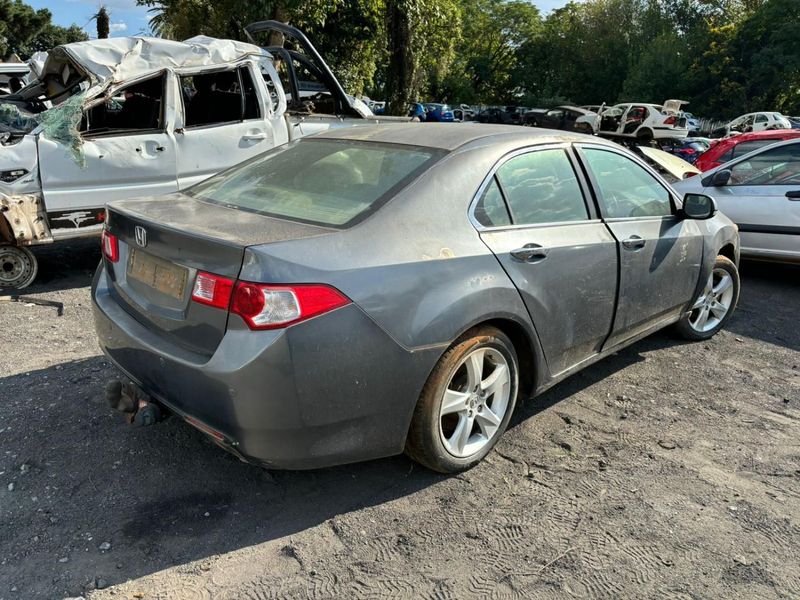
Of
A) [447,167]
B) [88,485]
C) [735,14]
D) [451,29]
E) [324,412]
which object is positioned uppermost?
[735,14]

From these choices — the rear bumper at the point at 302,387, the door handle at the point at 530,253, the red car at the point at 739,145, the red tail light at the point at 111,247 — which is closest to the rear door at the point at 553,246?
the door handle at the point at 530,253

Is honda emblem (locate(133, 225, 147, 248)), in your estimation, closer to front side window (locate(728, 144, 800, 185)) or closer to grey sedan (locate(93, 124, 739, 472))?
grey sedan (locate(93, 124, 739, 472))

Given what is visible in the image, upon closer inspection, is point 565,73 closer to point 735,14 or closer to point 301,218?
point 735,14

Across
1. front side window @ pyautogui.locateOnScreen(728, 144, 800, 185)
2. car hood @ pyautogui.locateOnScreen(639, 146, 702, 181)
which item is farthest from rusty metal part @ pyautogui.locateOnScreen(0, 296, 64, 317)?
car hood @ pyautogui.locateOnScreen(639, 146, 702, 181)

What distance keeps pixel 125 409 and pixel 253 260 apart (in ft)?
3.34

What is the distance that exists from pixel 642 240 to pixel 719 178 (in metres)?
3.53

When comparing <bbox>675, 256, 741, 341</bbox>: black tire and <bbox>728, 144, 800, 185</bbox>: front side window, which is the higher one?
<bbox>728, 144, 800, 185</bbox>: front side window

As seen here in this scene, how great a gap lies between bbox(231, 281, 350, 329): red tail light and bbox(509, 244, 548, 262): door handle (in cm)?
108

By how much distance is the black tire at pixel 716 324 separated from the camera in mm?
4621

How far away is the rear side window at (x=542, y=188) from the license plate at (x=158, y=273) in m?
1.55

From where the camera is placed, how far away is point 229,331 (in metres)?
2.30

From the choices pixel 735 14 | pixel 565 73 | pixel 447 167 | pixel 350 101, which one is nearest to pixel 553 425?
pixel 447 167

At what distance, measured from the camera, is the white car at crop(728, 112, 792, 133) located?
29547 millimetres

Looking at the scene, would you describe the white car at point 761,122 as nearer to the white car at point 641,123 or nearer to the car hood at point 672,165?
the white car at point 641,123
